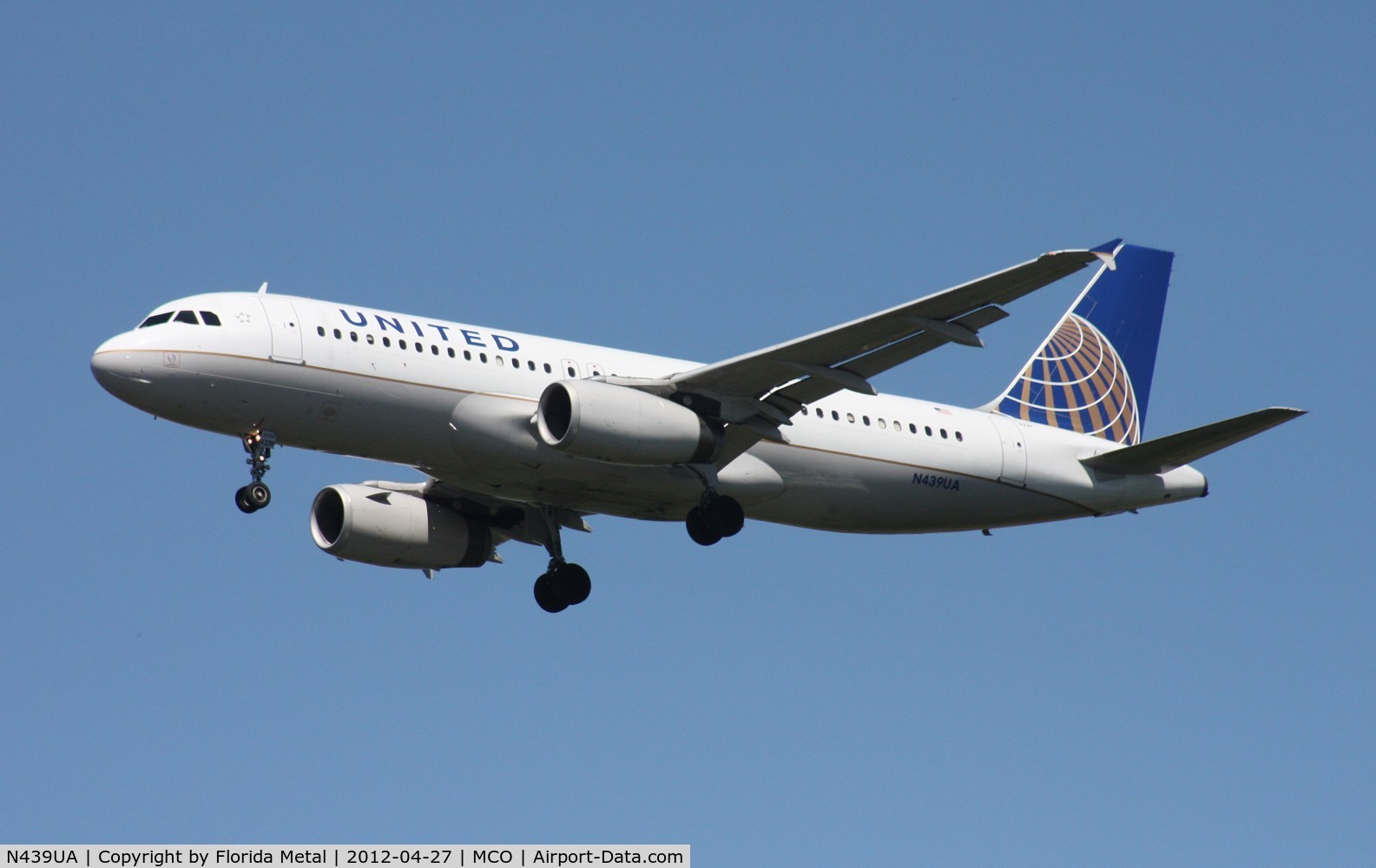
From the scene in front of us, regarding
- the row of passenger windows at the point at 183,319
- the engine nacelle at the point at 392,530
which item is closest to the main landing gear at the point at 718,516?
the engine nacelle at the point at 392,530

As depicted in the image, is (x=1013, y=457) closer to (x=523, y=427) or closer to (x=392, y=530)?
(x=523, y=427)

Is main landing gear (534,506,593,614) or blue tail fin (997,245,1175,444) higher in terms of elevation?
blue tail fin (997,245,1175,444)

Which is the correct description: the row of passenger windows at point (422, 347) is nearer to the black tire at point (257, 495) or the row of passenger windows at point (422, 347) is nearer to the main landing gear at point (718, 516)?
the black tire at point (257, 495)

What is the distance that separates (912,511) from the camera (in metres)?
37.2

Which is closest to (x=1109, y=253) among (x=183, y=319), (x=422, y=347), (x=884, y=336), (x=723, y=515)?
(x=884, y=336)

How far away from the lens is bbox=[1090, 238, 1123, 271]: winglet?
28.6 m

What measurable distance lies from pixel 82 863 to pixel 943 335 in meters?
15.3

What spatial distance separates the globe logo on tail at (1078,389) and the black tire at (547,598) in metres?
9.99

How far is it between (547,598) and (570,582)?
0.57 m

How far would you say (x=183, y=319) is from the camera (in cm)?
3231

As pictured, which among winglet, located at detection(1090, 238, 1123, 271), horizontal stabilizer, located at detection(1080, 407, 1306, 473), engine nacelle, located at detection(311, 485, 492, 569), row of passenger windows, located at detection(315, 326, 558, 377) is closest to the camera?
winglet, located at detection(1090, 238, 1123, 271)

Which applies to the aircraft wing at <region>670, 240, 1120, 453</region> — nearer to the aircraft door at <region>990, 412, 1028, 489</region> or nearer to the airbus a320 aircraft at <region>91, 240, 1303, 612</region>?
the airbus a320 aircraft at <region>91, 240, 1303, 612</region>

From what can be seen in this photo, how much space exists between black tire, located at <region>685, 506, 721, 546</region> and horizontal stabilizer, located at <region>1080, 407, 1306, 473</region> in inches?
329

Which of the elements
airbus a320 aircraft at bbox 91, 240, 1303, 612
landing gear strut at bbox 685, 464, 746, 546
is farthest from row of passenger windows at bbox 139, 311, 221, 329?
landing gear strut at bbox 685, 464, 746, 546
